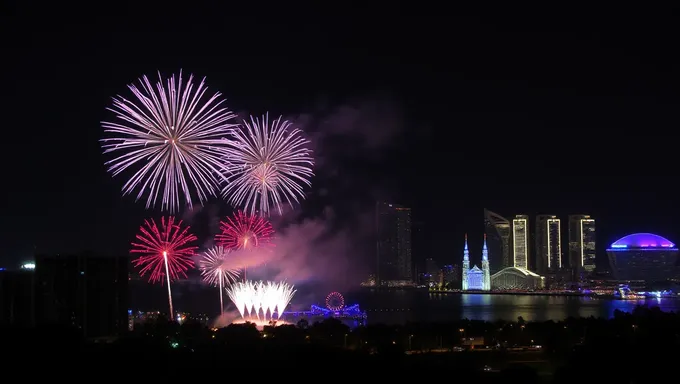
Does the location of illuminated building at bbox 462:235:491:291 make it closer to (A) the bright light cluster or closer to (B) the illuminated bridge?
(B) the illuminated bridge

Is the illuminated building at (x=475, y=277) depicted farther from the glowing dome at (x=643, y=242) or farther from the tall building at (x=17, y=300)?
the tall building at (x=17, y=300)

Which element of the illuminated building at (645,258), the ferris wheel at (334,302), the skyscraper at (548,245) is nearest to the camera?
the ferris wheel at (334,302)

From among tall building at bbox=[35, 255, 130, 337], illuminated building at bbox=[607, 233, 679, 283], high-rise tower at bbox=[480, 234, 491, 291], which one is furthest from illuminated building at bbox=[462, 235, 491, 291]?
tall building at bbox=[35, 255, 130, 337]

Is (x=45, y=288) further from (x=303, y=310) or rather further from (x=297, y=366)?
(x=303, y=310)

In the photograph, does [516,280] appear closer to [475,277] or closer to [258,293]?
[475,277]

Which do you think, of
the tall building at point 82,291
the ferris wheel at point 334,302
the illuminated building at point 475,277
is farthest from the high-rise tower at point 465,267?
the tall building at point 82,291

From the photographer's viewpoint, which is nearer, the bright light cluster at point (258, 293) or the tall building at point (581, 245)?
the bright light cluster at point (258, 293)

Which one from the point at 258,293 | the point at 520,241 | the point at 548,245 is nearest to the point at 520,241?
the point at 520,241
